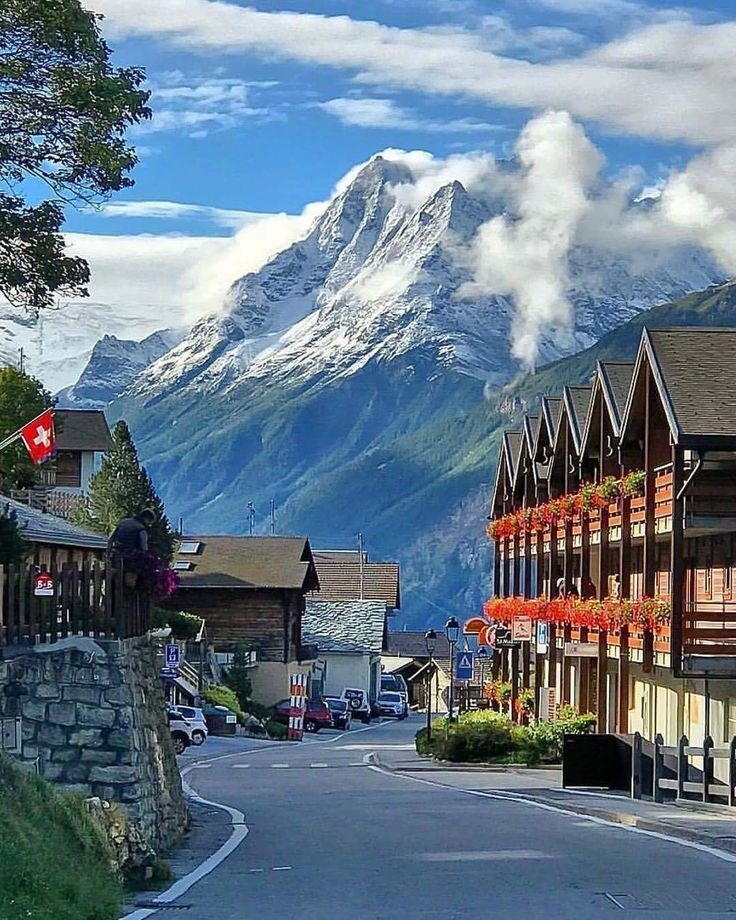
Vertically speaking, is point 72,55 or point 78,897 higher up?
point 72,55

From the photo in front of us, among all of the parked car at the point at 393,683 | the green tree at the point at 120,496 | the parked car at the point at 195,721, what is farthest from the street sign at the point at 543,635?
the parked car at the point at 393,683

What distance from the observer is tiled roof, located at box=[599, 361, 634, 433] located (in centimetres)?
4306

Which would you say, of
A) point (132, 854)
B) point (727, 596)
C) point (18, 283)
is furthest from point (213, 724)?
point (132, 854)

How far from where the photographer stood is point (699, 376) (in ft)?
120

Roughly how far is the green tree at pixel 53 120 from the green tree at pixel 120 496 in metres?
38.3

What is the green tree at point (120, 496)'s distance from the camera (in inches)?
2437

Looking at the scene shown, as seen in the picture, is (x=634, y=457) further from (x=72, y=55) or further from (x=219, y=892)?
(x=219, y=892)

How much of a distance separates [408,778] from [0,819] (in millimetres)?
26985

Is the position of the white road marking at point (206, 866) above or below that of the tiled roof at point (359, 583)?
below

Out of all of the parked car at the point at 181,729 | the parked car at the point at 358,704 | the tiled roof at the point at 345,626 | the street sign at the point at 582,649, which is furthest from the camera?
the tiled roof at the point at 345,626

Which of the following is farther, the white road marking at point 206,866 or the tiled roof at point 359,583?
the tiled roof at point 359,583

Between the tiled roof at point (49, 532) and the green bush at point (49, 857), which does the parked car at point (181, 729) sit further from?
the green bush at point (49, 857)

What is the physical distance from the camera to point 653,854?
20.0 metres

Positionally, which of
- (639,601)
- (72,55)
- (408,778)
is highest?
(72,55)
